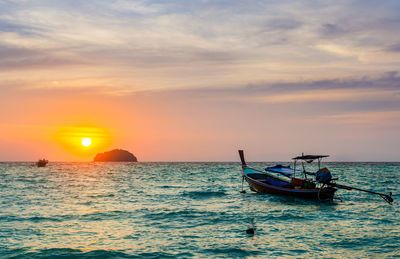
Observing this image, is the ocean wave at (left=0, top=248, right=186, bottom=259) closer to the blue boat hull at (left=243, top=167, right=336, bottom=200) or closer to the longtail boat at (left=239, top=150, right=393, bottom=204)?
the longtail boat at (left=239, top=150, right=393, bottom=204)

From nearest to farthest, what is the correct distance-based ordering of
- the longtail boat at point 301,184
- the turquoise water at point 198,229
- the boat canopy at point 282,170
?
the turquoise water at point 198,229 < the longtail boat at point 301,184 < the boat canopy at point 282,170

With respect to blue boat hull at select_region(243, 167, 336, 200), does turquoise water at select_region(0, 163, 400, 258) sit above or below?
below

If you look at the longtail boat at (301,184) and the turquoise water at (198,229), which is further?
the longtail boat at (301,184)

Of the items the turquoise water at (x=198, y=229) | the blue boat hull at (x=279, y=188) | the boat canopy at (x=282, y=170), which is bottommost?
the turquoise water at (x=198, y=229)

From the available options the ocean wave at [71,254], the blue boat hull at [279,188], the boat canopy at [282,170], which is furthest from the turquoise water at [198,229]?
the boat canopy at [282,170]

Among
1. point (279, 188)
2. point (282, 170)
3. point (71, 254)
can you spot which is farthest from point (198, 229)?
point (282, 170)

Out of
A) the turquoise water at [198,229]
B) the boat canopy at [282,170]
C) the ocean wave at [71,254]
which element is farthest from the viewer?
the boat canopy at [282,170]

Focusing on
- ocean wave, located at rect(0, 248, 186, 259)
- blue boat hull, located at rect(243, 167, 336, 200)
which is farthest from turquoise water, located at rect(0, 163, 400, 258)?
blue boat hull, located at rect(243, 167, 336, 200)

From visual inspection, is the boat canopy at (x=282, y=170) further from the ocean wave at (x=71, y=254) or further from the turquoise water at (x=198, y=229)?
the ocean wave at (x=71, y=254)

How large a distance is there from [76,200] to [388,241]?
31498mm

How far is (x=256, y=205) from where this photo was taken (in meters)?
35.5

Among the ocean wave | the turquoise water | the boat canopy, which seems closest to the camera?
the ocean wave

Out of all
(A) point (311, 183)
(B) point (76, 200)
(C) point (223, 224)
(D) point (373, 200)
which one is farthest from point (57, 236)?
(D) point (373, 200)

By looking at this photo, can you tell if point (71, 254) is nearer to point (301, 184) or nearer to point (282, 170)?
point (301, 184)
